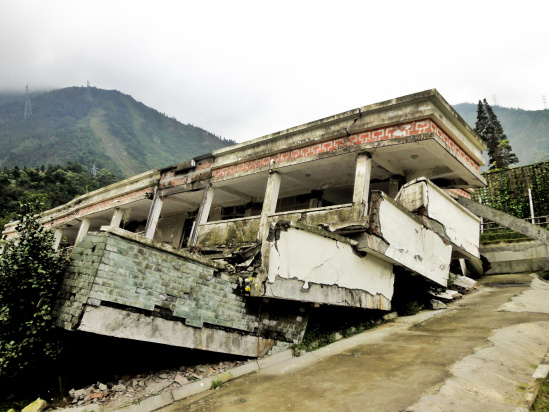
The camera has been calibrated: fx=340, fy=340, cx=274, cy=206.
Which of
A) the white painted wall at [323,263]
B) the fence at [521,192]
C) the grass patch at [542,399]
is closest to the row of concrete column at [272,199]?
the white painted wall at [323,263]

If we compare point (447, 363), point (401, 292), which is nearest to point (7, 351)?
point (447, 363)

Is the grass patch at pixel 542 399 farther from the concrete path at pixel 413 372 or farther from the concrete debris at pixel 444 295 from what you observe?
the concrete debris at pixel 444 295

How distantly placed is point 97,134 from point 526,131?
11945 cm

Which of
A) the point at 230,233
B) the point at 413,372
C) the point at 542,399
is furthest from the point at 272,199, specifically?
the point at 542,399

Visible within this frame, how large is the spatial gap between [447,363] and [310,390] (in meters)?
1.70

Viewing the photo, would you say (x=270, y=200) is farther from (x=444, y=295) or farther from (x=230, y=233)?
(x=444, y=295)

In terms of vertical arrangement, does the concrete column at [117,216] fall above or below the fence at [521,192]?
below

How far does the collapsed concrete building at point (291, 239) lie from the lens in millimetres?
4363

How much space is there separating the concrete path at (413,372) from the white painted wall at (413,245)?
1.21 m

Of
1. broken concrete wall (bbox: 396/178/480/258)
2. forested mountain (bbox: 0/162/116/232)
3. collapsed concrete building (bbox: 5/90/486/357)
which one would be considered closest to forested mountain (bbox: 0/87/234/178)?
forested mountain (bbox: 0/162/116/232)

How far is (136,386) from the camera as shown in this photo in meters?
4.43

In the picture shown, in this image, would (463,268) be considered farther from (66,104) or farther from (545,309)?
(66,104)

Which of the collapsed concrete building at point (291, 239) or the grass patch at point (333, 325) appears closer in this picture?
the collapsed concrete building at point (291, 239)

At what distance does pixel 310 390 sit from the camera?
397 cm
